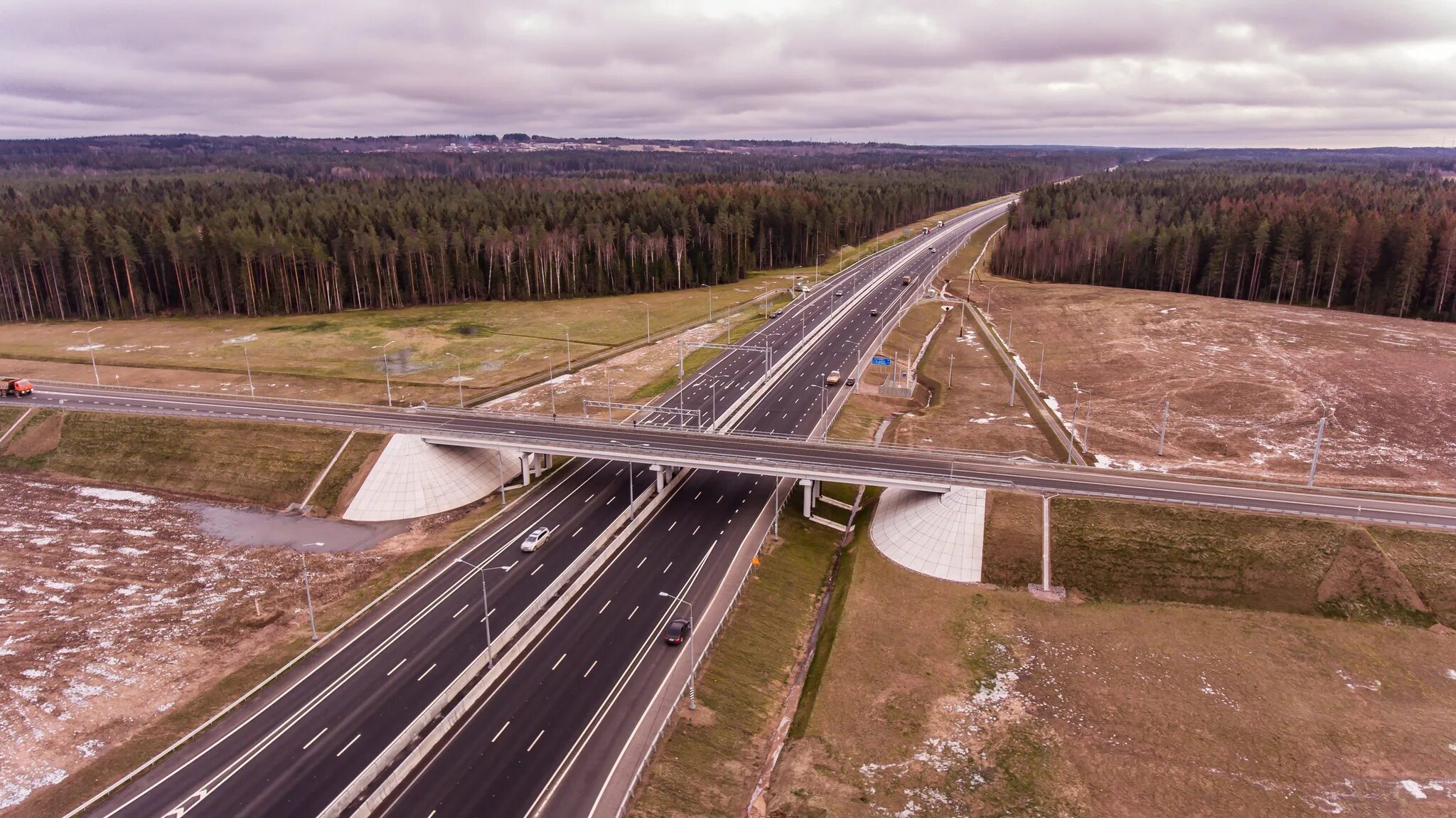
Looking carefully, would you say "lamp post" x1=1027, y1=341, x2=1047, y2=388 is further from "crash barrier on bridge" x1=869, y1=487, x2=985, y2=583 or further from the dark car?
the dark car

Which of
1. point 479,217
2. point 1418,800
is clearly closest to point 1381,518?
point 1418,800

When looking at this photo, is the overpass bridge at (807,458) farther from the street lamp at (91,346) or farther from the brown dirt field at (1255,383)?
the street lamp at (91,346)

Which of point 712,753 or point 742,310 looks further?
point 742,310

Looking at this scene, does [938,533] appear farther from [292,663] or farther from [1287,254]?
[1287,254]

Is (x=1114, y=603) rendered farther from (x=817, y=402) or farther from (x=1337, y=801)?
(x=817, y=402)

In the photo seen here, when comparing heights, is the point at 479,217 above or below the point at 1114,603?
above
